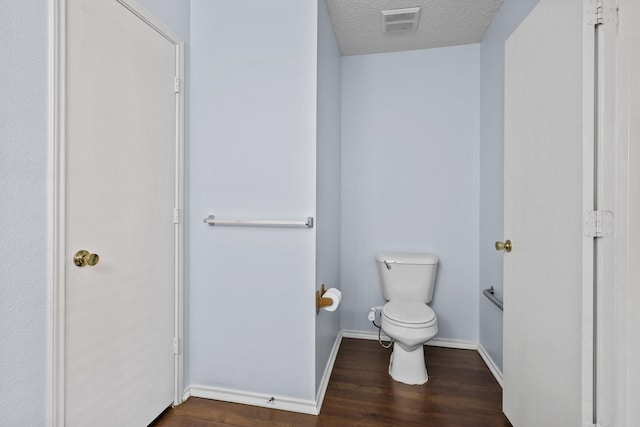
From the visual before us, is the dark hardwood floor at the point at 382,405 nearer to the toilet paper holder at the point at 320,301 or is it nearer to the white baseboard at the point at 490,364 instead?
the white baseboard at the point at 490,364

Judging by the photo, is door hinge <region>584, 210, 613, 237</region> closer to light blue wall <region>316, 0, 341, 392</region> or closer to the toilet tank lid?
light blue wall <region>316, 0, 341, 392</region>

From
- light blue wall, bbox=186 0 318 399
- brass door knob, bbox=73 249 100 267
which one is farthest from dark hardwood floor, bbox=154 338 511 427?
brass door knob, bbox=73 249 100 267

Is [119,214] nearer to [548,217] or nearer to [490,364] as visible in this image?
[548,217]

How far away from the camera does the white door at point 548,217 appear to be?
1007 millimetres

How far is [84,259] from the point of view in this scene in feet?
3.74

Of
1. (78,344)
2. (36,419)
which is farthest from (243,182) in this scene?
(36,419)

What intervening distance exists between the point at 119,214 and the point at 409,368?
5.79 ft

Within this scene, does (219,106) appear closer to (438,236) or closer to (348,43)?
(348,43)

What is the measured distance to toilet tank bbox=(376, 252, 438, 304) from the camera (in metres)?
2.24

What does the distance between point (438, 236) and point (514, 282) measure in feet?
3.20

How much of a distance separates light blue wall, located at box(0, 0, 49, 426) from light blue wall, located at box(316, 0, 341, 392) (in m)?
1.09

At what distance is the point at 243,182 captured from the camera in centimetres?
168

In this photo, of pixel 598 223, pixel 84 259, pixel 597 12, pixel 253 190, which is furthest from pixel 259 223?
pixel 597 12

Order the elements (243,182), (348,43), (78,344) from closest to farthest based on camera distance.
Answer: (78,344), (243,182), (348,43)
